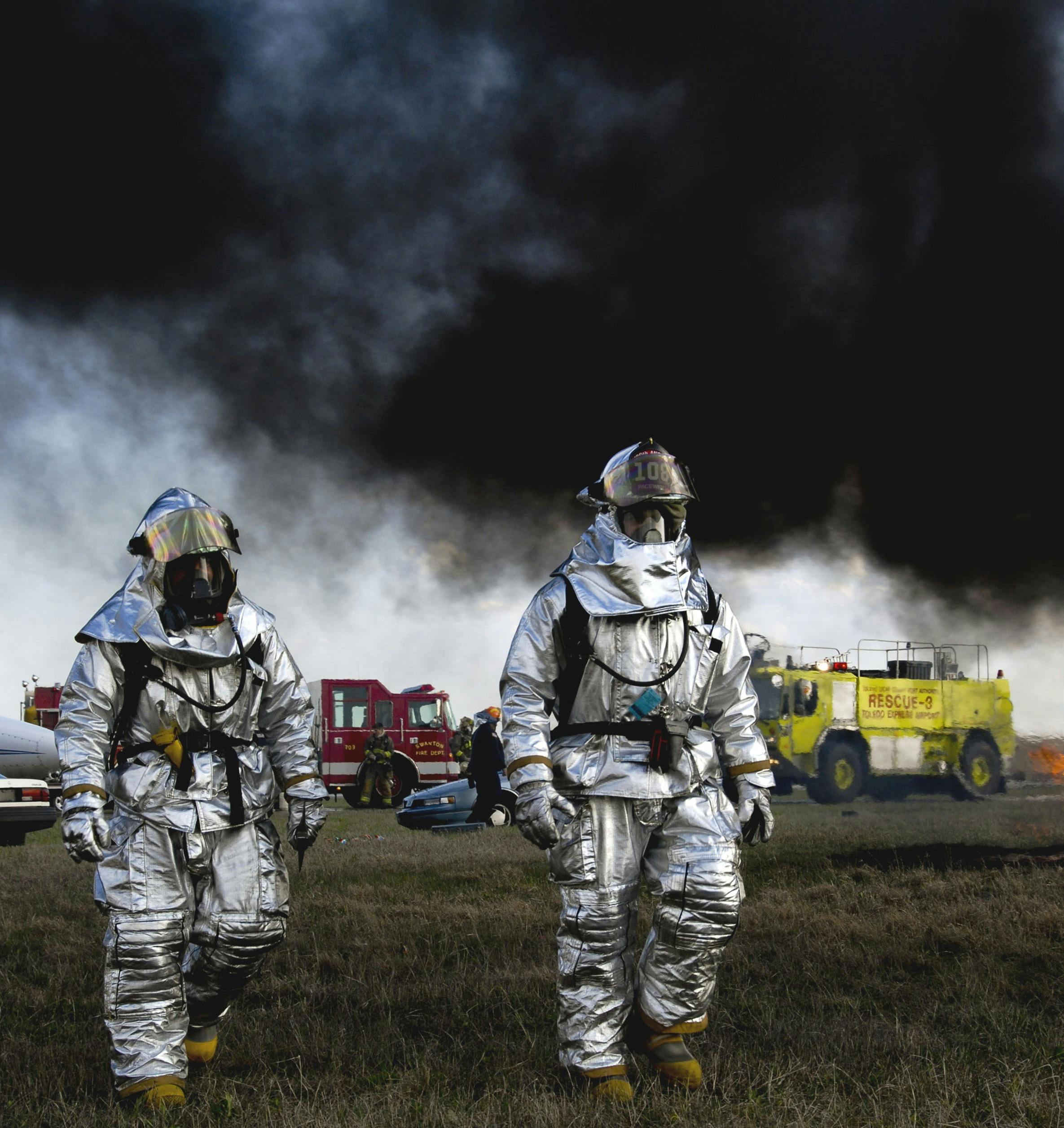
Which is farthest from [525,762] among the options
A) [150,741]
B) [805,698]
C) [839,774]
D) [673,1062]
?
[839,774]

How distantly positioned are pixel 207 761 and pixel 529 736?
115 cm

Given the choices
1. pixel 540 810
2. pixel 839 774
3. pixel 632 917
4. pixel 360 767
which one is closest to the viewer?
pixel 540 810

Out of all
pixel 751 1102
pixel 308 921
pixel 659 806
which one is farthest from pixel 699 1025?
pixel 308 921

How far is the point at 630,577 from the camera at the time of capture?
13.5ft

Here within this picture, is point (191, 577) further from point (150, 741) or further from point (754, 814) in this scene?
point (754, 814)

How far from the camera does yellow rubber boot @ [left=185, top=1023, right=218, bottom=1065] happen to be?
4242 millimetres

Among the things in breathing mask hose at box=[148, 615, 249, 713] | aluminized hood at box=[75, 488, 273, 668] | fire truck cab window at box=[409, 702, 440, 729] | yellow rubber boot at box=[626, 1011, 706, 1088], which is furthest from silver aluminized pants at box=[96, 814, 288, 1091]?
fire truck cab window at box=[409, 702, 440, 729]

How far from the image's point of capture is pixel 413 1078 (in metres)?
3.99

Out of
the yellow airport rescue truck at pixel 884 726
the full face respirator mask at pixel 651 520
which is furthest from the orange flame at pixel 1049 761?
the full face respirator mask at pixel 651 520

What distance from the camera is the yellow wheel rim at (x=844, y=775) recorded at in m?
19.6

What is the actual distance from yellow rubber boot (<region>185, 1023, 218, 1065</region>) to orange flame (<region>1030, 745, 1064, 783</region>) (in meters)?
18.1

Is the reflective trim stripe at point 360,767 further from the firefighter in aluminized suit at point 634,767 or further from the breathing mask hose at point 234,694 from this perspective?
the firefighter in aluminized suit at point 634,767

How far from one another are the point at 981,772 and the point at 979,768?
0.10 metres

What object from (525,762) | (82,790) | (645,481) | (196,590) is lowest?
(82,790)
